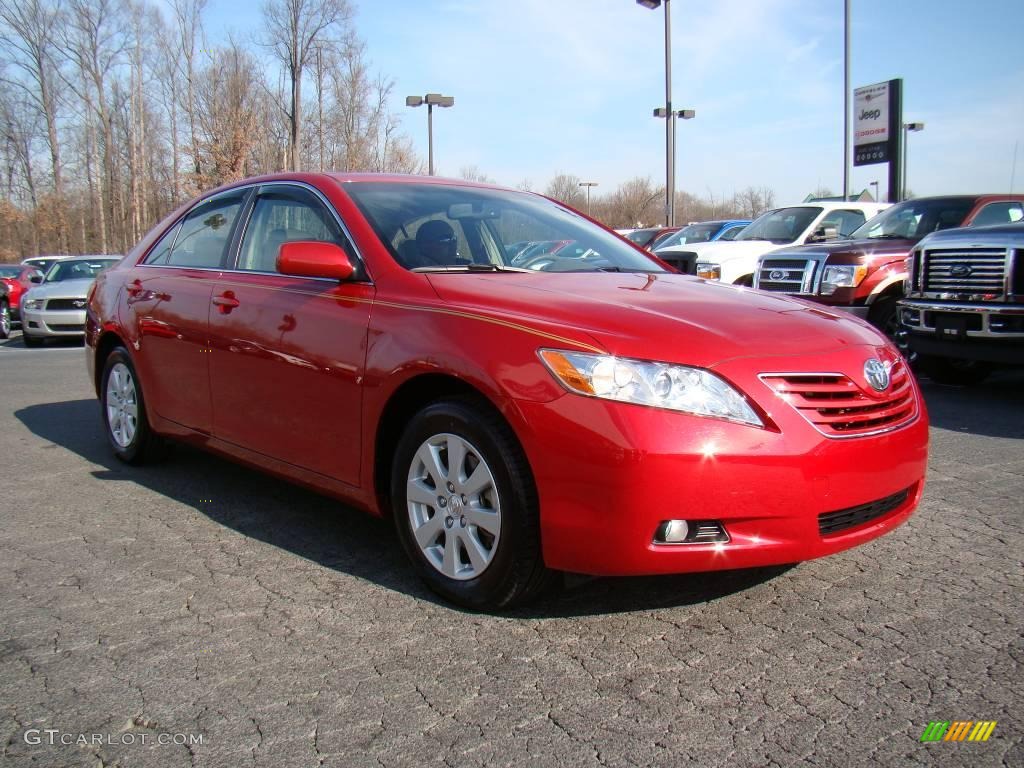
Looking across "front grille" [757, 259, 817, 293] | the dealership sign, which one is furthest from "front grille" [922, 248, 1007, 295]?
the dealership sign

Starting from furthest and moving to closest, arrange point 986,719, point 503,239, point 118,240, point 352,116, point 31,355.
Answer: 1. point 118,240
2. point 352,116
3. point 31,355
4. point 503,239
5. point 986,719

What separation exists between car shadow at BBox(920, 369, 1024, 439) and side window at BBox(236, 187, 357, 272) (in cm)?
459

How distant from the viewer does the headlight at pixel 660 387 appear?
2791 millimetres

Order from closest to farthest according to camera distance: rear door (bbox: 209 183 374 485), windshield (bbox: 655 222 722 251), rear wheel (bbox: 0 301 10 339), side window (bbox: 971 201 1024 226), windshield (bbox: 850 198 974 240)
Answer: rear door (bbox: 209 183 374 485), side window (bbox: 971 201 1024 226), windshield (bbox: 850 198 974 240), rear wheel (bbox: 0 301 10 339), windshield (bbox: 655 222 722 251)

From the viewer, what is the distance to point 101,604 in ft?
10.7

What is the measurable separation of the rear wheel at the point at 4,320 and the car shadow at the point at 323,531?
1221 cm

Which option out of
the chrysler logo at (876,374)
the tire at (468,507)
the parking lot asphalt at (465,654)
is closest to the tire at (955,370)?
the parking lot asphalt at (465,654)

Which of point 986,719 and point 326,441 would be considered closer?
point 986,719

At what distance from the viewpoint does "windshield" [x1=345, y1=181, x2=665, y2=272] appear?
12.5 ft

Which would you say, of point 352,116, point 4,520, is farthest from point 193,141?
point 4,520

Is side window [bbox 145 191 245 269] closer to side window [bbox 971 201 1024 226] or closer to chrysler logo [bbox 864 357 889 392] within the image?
chrysler logo [bbox 864 357 889 392]

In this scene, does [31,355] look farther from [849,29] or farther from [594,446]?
[849,29]

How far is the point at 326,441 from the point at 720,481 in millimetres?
1650

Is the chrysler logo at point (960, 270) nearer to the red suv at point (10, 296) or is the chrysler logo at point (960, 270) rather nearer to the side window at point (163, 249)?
the side window at point (163, 249)
